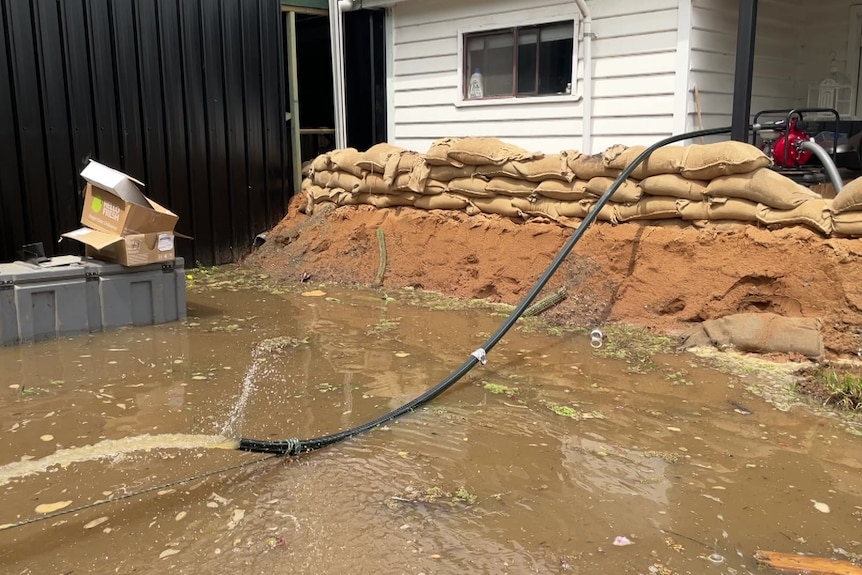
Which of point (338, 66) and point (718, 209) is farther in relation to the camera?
point (338, 66)

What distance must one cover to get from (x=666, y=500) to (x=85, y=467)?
2.87m

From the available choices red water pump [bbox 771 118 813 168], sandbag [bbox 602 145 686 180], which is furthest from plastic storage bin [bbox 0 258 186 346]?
red water pump [bbox 771 118 813 168]

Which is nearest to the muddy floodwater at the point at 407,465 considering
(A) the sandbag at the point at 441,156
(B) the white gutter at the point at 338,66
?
(A) the sandbag at the point at 441,156

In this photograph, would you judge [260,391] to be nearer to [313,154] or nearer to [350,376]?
[350,376]

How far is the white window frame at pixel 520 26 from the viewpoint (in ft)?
26.8

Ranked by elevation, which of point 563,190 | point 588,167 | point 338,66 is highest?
point 338,66

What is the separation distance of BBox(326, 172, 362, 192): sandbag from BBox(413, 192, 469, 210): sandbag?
3.20 feet

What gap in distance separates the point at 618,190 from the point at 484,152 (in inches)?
62.5

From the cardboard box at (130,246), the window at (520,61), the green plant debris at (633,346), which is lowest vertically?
the green plant debris at (633,346)

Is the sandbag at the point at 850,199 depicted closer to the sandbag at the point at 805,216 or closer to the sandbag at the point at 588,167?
the sandbag at the point at 805,216

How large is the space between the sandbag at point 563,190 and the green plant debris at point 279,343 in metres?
2.91

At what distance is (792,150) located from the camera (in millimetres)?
7266

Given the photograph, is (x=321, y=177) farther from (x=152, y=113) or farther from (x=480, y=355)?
(x=480, y=355)

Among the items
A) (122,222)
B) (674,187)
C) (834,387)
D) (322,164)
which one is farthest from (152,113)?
(834,387)
